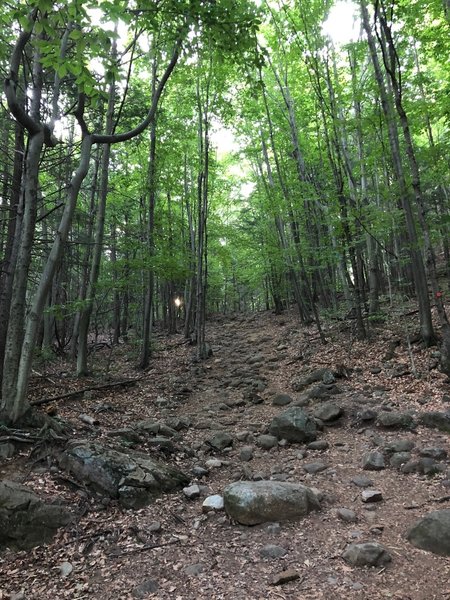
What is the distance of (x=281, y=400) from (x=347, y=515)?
4320mm

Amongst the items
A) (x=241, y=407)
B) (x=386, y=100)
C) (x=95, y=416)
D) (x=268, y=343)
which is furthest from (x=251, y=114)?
(x=95, y=416)

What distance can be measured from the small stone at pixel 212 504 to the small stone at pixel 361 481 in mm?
1580

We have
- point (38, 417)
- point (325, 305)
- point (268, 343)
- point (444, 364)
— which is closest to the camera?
point (38, 417)

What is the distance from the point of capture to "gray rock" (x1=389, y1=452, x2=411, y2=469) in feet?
15.2

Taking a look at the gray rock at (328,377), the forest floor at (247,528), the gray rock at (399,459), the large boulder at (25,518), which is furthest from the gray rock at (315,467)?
the gray rock at (328,377)

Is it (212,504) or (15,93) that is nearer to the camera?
(212,504)

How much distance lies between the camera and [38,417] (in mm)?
5086

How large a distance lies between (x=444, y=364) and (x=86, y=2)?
713 cm

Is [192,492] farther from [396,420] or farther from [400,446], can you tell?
[396,420]

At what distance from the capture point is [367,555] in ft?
9.89

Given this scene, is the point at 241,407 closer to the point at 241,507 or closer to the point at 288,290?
the point at 241,507

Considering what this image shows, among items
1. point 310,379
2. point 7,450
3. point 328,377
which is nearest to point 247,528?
point 7,450

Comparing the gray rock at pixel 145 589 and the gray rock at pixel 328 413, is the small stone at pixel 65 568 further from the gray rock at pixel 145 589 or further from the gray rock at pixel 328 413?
the gray rock at pixel 328 413

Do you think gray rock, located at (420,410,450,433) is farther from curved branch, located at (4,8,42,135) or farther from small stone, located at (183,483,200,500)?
curved branch, located at (4,8,42,135)
